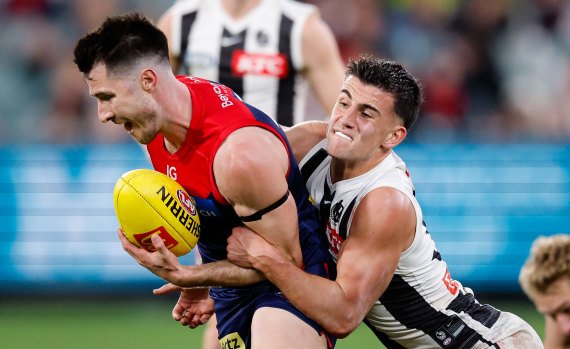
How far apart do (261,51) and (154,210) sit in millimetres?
2207

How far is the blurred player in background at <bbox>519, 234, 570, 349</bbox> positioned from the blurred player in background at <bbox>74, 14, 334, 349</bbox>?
3.65 ft

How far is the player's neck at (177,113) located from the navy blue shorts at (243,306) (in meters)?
0.81

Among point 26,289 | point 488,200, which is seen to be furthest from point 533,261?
point 26,289

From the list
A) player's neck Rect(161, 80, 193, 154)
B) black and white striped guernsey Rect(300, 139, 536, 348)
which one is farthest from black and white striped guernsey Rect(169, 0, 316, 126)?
player's neck Rect(161, 80, 193, 154)

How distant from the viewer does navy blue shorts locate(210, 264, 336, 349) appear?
13.6 ft

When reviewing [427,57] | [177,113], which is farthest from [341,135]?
[427,57]

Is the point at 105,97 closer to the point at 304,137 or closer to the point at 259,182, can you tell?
the point at 259,182

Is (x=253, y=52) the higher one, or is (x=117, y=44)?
(x=117, y=44)

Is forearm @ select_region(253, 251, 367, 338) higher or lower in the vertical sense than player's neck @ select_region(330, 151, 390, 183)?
lower

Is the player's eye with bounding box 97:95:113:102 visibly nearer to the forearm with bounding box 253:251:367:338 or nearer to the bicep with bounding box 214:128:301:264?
the bicep with bounding box 214:128:301:264

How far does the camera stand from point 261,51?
5.84 metres

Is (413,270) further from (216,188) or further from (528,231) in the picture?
(528,231)

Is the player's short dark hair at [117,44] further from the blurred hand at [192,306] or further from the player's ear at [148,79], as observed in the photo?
the blurred hand at [192,306]

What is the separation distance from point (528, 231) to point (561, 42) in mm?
2628
